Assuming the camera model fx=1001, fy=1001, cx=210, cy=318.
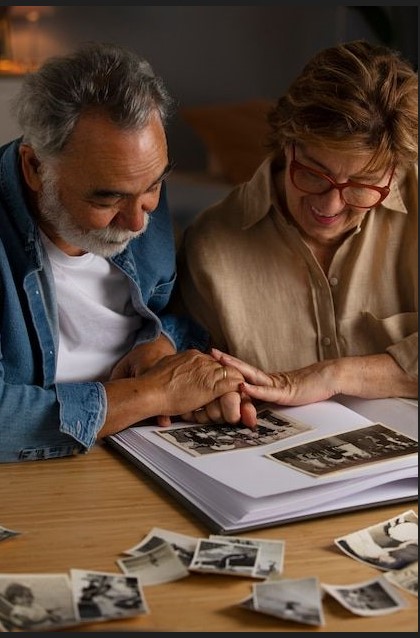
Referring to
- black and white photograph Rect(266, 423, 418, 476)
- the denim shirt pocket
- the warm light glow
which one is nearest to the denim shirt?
the denim shirt pocket

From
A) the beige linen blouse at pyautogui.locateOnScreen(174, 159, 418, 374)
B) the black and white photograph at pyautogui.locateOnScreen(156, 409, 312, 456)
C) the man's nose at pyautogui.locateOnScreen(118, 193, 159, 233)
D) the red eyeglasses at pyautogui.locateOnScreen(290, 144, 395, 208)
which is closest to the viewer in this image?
the black and white photograph at pyautogui.locateOnScreen(156, 409, 312, 456)

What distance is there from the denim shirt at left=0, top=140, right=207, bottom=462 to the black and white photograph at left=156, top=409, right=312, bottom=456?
0.46 ft

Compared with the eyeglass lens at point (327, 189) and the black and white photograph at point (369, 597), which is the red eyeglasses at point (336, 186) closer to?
the eyeglass lens at point (327, 189)

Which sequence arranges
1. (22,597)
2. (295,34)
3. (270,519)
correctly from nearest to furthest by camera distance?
(22,597) → (270,519) → (295,34)

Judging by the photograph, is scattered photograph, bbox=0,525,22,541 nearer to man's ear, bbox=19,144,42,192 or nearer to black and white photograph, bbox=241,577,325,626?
black and white photograph, bbox=241,577,325,626

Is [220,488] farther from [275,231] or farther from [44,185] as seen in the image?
[275,231]

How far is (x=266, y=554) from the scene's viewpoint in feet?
4.09

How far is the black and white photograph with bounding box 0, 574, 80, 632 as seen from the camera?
3.59 feet

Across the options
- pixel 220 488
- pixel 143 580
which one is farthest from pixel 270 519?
pixel 143 580

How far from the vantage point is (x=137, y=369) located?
1.82 meters

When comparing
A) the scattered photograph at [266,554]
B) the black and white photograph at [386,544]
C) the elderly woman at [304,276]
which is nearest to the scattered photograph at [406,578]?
the black and white photograph at [386,544]

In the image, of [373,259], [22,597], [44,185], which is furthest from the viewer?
[373,259]

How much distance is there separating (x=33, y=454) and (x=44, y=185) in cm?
45

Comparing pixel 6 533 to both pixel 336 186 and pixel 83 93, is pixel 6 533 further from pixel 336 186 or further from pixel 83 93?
pixel 336 186
